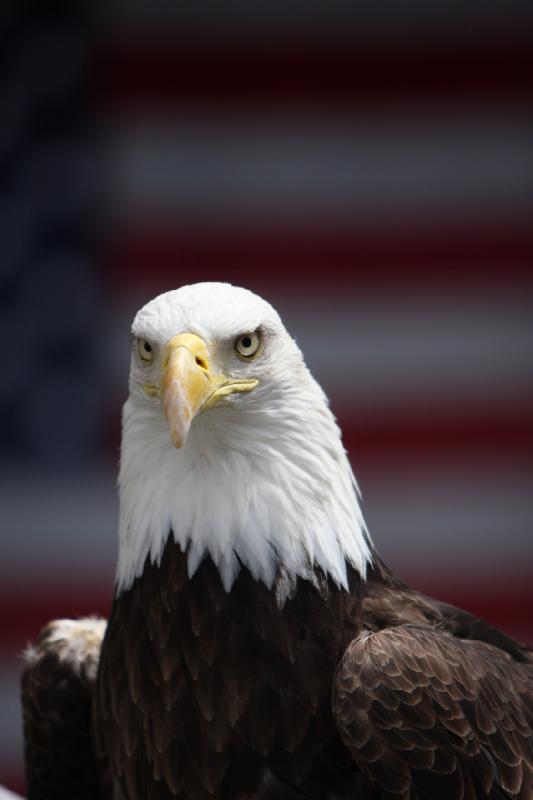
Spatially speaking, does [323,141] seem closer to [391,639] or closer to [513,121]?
[513,121]

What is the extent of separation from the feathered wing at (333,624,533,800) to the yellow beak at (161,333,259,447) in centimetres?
30

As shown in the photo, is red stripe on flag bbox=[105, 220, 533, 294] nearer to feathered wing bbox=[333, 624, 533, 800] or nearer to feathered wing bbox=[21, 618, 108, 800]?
feathered wing bbox=[21, 618, 108, 800]

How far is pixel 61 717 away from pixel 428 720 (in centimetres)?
54

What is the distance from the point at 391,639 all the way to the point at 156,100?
187 cm

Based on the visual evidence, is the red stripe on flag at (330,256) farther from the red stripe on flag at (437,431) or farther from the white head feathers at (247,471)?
the white head feathers at (247,471)

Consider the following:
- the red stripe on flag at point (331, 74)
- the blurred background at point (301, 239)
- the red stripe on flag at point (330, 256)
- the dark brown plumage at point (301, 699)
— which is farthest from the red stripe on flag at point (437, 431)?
the dark brown plumage at point (301, 699)

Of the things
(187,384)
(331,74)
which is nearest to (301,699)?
(187,384)

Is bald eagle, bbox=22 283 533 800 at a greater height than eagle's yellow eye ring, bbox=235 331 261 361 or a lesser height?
lesser

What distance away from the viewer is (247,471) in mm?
1452

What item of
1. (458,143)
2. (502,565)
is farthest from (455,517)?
(458,143)

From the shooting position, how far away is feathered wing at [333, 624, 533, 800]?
1.37 m

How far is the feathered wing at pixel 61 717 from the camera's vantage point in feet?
5.67

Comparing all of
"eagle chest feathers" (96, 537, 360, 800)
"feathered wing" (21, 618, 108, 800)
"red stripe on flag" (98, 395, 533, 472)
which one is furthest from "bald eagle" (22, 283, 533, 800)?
"red stripe on flag" (98, 395, 533, 472)

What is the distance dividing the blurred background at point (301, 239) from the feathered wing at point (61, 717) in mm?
1352
